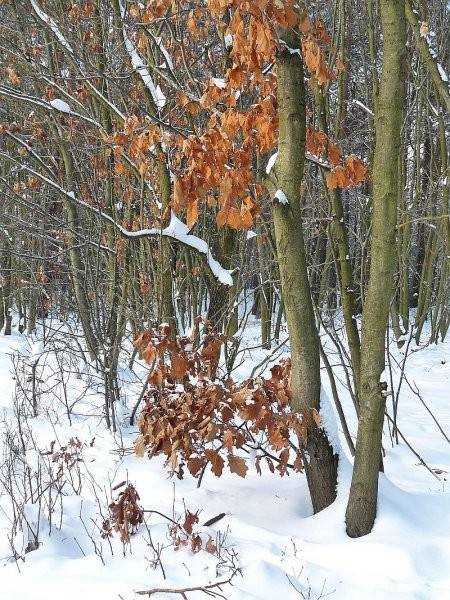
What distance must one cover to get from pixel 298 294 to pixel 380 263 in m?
0.55

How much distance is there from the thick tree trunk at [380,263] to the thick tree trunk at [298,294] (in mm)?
314

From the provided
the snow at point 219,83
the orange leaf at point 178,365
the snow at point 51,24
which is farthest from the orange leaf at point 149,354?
the snow at point 51,24

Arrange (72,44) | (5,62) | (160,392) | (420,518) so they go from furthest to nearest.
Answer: (5,62) → (72,44) → (160,392) → (420,518)

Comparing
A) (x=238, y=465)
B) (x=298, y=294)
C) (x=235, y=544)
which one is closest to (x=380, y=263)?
(x=298, y=294)

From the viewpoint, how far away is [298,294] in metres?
2.93

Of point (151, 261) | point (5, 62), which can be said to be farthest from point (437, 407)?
point (5, 62)

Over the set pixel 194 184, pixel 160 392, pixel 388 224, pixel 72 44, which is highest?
pixel 72 44

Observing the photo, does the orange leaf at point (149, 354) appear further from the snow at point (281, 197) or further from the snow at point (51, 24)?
the snow at point (51, 24)

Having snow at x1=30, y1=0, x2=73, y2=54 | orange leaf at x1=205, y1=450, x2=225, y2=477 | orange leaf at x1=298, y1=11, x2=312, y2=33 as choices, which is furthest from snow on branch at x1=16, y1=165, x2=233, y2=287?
orange leaf at x1=298, y1=11, x2=312, y2=33

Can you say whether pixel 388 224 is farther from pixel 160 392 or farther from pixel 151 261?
pixel 151 261

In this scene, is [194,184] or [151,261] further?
[151,261]

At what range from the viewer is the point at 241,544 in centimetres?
265

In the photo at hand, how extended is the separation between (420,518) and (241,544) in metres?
0.91

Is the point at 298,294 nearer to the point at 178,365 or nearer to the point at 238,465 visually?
the point at 178,365
